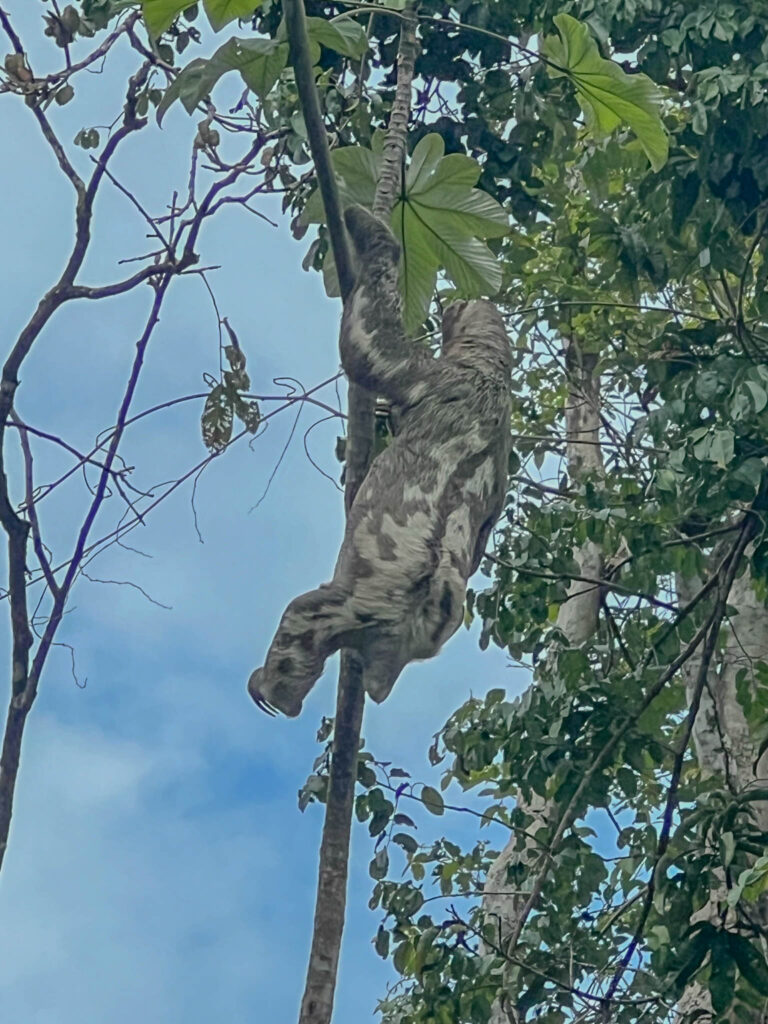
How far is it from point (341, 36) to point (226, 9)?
53 cm

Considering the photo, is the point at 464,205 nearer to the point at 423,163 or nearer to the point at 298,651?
the point at 423,163

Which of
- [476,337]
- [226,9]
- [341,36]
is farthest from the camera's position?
[476,337]

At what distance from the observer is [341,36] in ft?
11.4

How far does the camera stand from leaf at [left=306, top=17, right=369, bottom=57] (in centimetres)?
344

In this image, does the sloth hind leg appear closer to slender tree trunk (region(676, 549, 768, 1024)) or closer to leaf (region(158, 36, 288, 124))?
leaf (region(158, 36, 288, 124))

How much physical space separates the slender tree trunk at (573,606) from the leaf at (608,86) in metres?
1.39

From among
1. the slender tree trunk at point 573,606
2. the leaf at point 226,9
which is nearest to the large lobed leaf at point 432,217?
the leaf at point 226,9

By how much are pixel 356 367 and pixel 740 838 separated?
1.66 m

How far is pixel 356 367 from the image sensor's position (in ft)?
11.9

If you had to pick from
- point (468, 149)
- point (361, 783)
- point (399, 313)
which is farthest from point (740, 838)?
point (468, 149)

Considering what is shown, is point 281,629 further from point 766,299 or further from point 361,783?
point 766,299

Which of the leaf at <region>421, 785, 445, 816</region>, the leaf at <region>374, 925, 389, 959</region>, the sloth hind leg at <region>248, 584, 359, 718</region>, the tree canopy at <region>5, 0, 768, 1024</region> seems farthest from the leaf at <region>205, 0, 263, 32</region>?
the leaf at <region>374, 925, 389, 959</region>

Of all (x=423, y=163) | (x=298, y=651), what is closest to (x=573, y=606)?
(x=423, y=163)

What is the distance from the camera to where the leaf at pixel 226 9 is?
2992 mm
